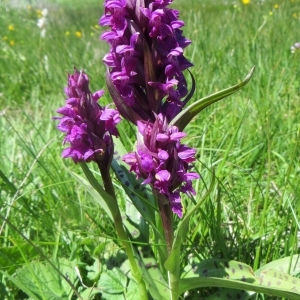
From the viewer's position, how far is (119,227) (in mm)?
972

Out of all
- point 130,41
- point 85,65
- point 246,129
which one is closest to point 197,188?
point 246,129

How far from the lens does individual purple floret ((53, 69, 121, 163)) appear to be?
2.77 feet

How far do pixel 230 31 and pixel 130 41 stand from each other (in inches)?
103

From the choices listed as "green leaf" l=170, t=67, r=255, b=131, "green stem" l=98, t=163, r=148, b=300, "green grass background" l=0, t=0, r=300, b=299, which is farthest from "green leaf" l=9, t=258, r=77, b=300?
"green leaf" l=170, t=67, r=255, b=131

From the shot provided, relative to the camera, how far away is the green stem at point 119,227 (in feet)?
3.06

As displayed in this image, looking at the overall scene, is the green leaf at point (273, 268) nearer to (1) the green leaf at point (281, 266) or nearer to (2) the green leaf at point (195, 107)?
(1) the green leaf at point (281, 266)

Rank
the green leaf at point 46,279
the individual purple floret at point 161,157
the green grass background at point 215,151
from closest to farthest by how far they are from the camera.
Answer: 1. the individual purple floret at point 161,157
2. the green leaf at point 46,279
3. the green grass background at point 215,151

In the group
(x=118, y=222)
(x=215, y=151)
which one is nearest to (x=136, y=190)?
(x=118, y=222)

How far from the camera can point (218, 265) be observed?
3.27 ft

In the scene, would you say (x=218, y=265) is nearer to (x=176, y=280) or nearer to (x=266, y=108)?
(x=176, y=280)

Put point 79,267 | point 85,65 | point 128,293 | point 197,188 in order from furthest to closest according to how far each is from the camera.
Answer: point 85,65
point 197,188
point 79,267
point 128,293

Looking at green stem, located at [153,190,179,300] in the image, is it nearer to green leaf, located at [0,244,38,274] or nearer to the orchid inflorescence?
the orchid inflorescence

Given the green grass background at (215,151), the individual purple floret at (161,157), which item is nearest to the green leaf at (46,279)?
the green grass background at (215,151)

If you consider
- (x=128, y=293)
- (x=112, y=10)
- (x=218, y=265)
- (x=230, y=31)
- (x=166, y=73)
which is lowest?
(x=128, y=293)
